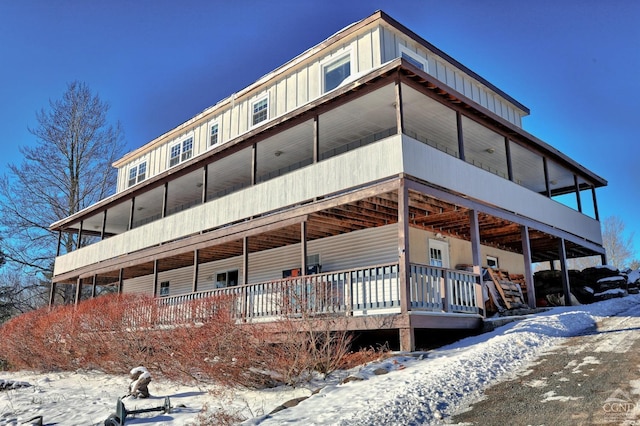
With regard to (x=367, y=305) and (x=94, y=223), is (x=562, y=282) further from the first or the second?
(x=94, y=223)

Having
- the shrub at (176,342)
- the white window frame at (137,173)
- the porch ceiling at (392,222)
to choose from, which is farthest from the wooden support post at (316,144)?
the white window frame at (137,173)

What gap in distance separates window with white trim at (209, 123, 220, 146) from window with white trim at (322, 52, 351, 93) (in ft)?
22.5

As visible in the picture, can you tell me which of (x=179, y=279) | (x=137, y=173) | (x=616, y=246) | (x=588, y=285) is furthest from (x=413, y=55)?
(x=616, y=246)

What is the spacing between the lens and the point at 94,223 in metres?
28.4

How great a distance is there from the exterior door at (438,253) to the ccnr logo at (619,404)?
10849 mm

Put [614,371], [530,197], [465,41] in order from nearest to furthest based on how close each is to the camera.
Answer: [614,371]
[530,197]
[465,41]

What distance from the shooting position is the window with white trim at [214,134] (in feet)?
74.2

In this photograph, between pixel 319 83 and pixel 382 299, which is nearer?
pixel 382 299

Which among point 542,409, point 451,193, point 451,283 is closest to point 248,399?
point 542,409

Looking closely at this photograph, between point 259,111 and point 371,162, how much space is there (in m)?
9.00

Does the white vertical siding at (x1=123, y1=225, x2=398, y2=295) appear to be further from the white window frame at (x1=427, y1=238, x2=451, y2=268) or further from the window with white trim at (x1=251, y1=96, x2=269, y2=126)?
the window with white trim at (x1=251, y1=96, x2=269, y2=126)

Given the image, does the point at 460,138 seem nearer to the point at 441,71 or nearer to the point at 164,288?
the point at 441,71

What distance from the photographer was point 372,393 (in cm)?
724

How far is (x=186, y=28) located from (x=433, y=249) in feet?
41.5
